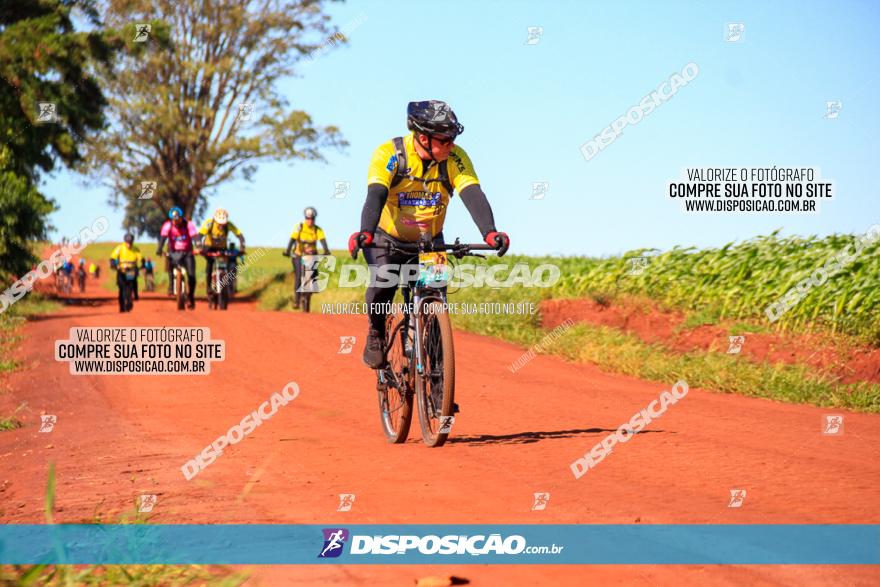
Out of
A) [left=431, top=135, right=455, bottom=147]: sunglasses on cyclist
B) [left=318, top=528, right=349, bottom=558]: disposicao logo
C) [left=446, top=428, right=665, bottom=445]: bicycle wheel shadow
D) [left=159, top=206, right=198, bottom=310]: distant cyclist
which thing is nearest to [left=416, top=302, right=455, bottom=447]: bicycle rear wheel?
[left=446, top=428, right=665, bottom=445]: bicycle wheel shadow

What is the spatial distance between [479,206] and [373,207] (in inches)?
32.8

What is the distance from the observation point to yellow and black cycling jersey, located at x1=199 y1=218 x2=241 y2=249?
68.5ft

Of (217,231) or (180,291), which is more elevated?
(217,231)

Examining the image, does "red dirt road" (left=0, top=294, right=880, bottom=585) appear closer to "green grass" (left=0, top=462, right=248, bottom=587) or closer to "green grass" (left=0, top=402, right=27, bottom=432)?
"green grass" (left=0, top=402, right=27, bottom=432)

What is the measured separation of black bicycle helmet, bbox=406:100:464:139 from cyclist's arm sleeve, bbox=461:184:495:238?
0.49 m

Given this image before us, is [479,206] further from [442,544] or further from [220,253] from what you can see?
[220,253]

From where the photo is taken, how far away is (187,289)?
21781 mm

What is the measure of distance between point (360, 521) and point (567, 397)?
6245mm

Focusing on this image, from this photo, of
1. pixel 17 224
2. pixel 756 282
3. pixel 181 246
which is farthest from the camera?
pixel 17 224

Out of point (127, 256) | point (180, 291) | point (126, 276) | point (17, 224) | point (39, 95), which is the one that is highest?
point (39, 95)

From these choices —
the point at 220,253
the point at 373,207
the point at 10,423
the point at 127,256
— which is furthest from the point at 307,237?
the point at 373,207

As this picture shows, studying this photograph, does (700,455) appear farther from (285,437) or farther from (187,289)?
(187,289)

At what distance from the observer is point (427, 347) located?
734cm

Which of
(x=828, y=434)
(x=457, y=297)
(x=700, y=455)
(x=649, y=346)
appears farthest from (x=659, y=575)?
(x=457, y=297)
